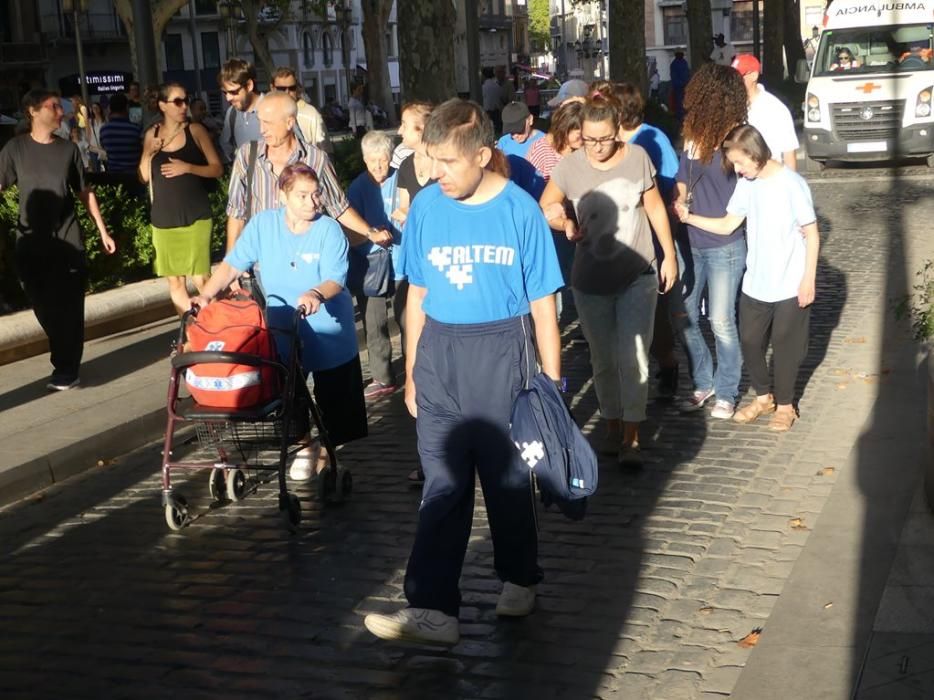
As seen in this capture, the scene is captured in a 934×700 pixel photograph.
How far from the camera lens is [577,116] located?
8.57 meters

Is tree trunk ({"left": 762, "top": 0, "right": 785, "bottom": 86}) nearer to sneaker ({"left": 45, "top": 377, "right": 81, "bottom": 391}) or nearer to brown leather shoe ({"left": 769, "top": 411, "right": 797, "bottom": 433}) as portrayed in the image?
sneaker ({"left": 45, "top": 377, "right": 81, "bottom": 391})

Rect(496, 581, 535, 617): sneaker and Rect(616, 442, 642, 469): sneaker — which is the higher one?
Rect(496, 581, 535, 617): sneaker

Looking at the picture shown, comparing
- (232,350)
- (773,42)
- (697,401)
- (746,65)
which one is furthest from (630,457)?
(773,42)

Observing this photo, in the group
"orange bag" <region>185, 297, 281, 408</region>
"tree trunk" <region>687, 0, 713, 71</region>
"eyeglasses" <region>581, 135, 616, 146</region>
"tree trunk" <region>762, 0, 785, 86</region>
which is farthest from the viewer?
"tree trunk" <region>762, 0, 785, 86</region>

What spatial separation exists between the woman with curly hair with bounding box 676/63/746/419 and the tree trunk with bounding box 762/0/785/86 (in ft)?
119

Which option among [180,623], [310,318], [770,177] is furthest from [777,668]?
[770,177]

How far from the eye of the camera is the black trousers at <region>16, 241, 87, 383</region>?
9.56m

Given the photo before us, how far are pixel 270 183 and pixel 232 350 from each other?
1583 mm

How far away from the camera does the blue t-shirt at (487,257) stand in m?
5.10

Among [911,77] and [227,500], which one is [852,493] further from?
[911,77]

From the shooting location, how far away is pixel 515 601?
548 cm

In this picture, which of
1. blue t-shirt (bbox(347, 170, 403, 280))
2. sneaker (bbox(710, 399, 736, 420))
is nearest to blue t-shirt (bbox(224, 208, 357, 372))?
blue t-shirt (bbox(347, 170, 403, 280))

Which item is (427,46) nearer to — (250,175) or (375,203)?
(375,203)

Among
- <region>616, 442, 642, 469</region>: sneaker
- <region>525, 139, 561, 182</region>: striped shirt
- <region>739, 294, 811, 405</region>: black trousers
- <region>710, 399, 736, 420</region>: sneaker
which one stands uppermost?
<region>525, 139, 561, 182</region>: striped shirt
